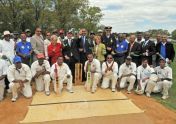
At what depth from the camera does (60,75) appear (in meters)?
11.0

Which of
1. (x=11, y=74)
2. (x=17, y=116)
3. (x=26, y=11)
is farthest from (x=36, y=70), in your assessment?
Result: (x=26, y=11)

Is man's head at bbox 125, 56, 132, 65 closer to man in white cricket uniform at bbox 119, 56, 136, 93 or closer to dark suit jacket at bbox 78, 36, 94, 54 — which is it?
man in white cricket uniform at bbox 119, 56, 136, 93

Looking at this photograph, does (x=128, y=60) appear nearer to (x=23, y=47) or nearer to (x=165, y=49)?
(x=165, y=49)

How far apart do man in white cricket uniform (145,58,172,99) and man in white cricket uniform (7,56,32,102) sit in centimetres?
399

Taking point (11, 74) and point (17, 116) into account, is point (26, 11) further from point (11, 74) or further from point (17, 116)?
point (17, 116)

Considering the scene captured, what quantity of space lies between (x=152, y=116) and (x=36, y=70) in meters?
4.43

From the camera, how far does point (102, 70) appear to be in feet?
37.8

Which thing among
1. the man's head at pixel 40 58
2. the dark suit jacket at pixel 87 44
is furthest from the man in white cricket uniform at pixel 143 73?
the man's head at pixel 40 58

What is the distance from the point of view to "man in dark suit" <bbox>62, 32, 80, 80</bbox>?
11.8 m

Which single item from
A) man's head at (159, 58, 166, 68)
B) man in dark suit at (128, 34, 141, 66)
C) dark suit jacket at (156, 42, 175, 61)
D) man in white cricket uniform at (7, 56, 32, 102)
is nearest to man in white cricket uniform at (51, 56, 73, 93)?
man in white cricket uniform at (7, 56, 32, 102)

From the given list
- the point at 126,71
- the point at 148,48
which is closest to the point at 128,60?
the point at 126,71

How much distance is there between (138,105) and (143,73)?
→ 2.06 meters

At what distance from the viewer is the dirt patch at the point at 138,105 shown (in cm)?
834

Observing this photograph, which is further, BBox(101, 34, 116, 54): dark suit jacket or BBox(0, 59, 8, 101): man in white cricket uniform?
BBox(101, 34, 116, 54): dark suit jacket
